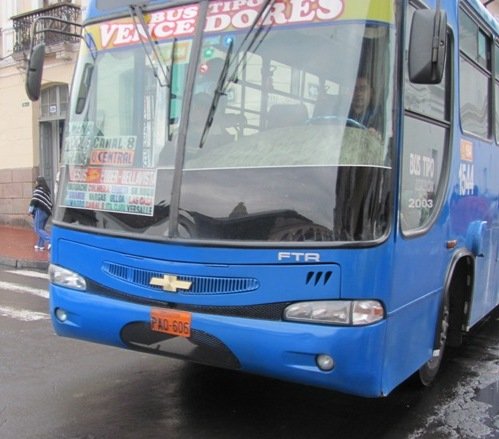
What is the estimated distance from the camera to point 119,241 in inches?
152

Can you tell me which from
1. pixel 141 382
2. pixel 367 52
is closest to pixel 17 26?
pixel 141 382

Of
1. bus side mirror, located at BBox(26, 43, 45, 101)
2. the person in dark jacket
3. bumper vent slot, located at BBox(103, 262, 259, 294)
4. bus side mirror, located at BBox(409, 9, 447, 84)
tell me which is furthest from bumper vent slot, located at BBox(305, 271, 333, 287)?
the person in dark jacket

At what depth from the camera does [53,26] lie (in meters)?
16.5

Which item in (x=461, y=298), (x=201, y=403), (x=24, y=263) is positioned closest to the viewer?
(x=201, y=403)

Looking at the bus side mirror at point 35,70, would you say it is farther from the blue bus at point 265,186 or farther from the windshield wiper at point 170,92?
the windshield wiper at point 170,92

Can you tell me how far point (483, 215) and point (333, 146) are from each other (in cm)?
242

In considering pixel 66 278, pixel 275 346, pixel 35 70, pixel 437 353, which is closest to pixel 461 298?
pixel 437 353

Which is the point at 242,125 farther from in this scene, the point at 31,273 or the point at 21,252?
the point at 21,252

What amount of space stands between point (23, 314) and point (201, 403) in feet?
12.0

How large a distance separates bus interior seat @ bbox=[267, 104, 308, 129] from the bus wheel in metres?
1.75

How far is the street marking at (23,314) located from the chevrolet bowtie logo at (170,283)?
12.6ft

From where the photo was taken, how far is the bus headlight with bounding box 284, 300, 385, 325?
331 cm

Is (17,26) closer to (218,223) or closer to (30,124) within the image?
(30,124)

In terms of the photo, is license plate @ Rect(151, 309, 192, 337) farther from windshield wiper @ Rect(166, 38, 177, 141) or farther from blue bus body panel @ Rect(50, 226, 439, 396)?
windshield wiper @ Rect(166, 38, 177, 141)
